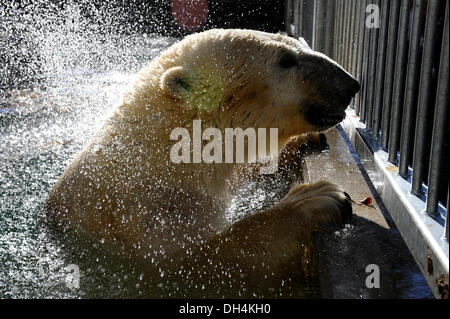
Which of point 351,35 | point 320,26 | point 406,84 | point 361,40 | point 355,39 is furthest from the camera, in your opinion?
point 320,26

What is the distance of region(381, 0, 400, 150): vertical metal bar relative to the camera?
2.96 meters

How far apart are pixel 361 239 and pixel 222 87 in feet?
3.58

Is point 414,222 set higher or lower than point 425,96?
lower

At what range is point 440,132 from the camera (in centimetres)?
209

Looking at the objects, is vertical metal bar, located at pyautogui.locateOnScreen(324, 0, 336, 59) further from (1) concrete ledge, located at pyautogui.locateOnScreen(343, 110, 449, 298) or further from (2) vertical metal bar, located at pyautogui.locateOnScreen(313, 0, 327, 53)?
(1) concrete ledge, located at pyautogui.locateOnScreen(343, 110, 449, 298)

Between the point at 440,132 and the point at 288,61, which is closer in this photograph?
the point at 440,132

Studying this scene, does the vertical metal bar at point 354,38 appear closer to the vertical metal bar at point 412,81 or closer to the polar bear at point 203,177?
the polar bear at point 203,177

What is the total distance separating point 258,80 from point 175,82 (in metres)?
0.50

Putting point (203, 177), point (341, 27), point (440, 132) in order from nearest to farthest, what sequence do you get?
point (440, 132), point (203, 177), point (341, 27)

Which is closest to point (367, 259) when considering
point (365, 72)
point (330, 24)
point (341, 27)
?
point (365, 72)

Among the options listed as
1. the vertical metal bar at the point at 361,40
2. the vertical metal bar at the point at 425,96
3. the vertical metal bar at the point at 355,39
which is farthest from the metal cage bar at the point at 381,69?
the vertical metal bar at the point at 425,96

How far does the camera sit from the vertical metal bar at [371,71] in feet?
11.4

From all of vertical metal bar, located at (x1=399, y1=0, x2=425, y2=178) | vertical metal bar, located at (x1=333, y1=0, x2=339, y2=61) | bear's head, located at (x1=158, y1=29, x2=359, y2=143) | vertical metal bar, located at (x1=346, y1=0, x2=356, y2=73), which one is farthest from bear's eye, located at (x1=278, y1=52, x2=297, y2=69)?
vertical metal bar, located at (x1=333, y1=0, x2=339, y2=61)

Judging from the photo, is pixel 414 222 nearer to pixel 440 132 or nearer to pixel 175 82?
pixel 440 132
